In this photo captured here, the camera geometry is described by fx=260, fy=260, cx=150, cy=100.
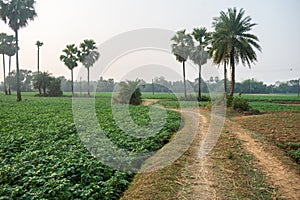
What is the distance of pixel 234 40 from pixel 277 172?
798 inches

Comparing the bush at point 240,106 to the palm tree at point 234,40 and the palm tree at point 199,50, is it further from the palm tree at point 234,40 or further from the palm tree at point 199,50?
the palm tree at point 199,50

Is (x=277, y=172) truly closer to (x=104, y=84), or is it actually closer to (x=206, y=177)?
(x=206, y=177)

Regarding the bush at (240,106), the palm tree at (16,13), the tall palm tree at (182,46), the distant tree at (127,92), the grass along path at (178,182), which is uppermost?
the palm tree at (16,13)

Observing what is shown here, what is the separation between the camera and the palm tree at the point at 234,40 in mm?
24688

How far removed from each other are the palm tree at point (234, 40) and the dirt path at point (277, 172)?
16253 millimetres

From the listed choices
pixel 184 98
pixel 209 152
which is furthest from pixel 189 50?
pixel 209 152

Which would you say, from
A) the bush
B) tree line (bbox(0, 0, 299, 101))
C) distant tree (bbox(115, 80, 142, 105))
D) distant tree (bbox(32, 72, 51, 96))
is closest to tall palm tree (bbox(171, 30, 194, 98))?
tree line (bbox(0, 0, 299, 101))

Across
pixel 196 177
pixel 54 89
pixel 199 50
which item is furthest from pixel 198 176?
pixel 54 89

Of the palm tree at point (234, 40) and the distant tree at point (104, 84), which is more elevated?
the palm tree at point (234, 40)

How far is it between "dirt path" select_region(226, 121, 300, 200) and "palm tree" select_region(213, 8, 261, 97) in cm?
1625

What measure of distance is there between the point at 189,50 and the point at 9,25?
25359 millimetres

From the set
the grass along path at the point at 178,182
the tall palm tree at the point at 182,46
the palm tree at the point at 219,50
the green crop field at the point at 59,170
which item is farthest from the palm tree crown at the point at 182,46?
the grass along path at the point at 178,182

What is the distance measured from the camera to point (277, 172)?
6711mm

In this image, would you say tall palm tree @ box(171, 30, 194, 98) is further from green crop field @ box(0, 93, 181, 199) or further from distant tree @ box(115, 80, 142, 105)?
green crop field @ box(0, 93, 181, 199)
